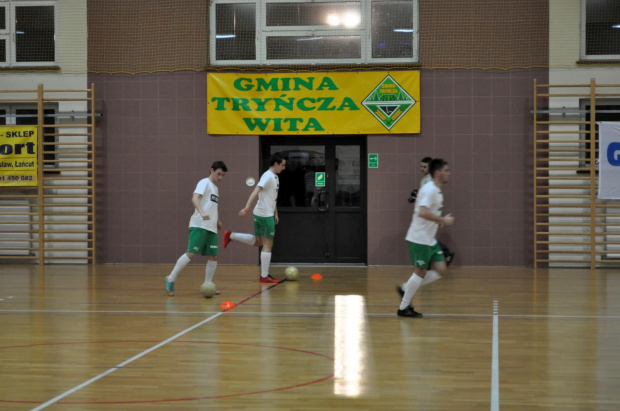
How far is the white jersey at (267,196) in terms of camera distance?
1162 cm

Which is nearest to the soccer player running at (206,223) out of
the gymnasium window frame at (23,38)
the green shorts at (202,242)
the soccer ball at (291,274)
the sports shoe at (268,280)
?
the green shorts at (202,242)

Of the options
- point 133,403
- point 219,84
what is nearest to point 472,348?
point 133,403

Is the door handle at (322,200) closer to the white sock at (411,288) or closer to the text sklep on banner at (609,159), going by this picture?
the text sklep on banner at (609,159)

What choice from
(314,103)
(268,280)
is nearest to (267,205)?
(268,280)

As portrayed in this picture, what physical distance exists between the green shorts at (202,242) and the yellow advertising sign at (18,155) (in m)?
6.44

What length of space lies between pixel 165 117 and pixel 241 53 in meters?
1.88

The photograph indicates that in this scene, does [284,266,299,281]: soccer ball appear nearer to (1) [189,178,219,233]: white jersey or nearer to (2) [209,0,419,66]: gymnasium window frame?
(1) [189,178,219,233]: white jersey

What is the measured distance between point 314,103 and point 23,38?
226 inches

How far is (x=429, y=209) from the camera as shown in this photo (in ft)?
26.0

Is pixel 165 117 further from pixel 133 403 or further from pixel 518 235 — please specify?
Result: pixel 133 403

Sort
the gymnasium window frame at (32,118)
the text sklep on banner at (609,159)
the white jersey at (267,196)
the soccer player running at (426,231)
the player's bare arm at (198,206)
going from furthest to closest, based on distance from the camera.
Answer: the gymnasium window frame at (32,118), the text sklep on banner at (609,159), the white jersey at (267,196), the player's bare arm at (198,206), the soccer player running at (426,231)

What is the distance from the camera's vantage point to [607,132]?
45.6 feet

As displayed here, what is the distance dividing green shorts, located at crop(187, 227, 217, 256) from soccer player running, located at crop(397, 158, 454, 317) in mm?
2783

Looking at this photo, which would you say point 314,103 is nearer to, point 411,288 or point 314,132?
point 314,132
